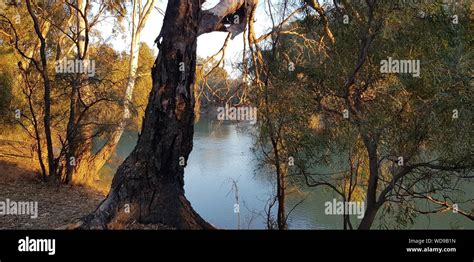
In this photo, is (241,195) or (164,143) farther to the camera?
(241,195)

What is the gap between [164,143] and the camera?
3057 mm

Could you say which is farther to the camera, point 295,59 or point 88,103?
point 88,103

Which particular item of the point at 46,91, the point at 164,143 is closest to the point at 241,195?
the point at 46,91

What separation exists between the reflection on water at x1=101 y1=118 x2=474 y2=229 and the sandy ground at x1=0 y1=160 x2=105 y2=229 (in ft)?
6.27

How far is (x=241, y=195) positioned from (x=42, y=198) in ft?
10.7

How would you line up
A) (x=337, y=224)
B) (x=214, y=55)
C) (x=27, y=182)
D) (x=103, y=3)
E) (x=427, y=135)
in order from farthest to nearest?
(x=103, y=3) → (x=337, y=224) → (x=27, y=182) → (x=214, y=55) → (x=427, y=135)

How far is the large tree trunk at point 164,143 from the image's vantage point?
3041mm

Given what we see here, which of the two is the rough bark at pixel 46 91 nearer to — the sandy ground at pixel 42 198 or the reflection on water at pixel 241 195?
the sandy ground at pixel 42 198

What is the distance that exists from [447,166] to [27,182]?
16.3 feet

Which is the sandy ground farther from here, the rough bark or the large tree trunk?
the large tree trunk

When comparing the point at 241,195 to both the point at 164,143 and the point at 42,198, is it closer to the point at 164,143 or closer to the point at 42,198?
the point at 42,198
